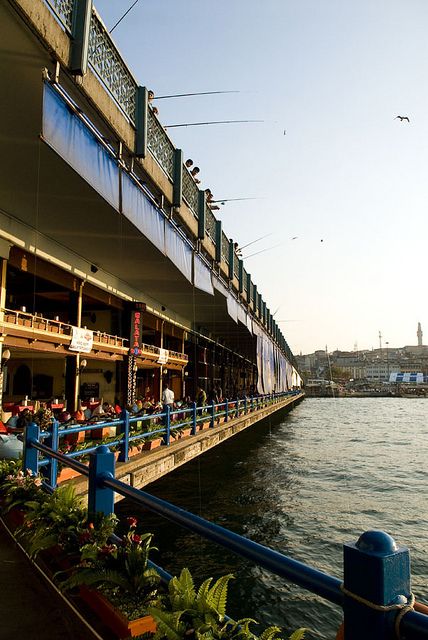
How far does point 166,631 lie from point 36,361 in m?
22.2

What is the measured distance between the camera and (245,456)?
2081 cm

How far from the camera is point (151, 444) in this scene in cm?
1214

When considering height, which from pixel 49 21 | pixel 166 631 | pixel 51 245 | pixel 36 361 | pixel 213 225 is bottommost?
pixel 166 631

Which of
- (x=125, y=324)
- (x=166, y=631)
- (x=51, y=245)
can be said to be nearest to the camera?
(x=166, y=631)

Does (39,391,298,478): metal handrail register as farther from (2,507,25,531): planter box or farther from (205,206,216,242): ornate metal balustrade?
(205,206,216,242): ornate metal balustrade

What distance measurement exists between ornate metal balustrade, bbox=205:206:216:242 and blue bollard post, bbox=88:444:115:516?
1544 cm

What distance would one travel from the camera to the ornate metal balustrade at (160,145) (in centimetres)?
1164

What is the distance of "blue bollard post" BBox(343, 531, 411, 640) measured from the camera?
174cm

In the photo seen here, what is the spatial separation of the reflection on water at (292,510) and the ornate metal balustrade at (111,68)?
8.82 meters

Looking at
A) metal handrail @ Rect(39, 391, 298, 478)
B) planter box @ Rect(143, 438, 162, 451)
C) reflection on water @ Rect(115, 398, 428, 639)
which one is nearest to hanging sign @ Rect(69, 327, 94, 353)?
metal handrail @ Rect(39, 391, 298, 478)

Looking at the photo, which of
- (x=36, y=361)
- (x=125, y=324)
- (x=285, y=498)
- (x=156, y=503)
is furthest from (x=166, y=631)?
(x=36, y=361)

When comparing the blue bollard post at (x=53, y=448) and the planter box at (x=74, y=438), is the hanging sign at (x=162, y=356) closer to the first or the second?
the planter box at (x=74, y=438)

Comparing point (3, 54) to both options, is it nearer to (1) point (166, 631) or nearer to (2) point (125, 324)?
(1) point (166, 631)

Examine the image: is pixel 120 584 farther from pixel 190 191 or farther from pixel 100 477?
pixel 190 191
